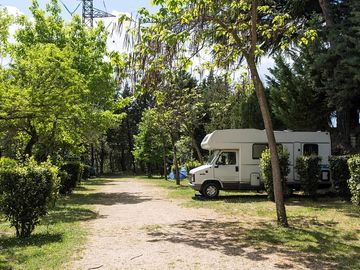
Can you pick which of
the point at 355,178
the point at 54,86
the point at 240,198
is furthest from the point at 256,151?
the point at 54,86

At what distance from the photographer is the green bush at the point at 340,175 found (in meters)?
15.3

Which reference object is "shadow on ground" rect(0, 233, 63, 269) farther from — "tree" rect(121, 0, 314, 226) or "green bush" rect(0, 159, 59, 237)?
"tree" rect(121, 0, 314, 226)

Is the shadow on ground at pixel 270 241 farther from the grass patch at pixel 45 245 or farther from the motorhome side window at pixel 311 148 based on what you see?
the motorhome side window at pixel 311 148

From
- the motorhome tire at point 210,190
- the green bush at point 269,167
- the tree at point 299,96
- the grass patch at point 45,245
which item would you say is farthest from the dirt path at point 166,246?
the tree at point 299,96

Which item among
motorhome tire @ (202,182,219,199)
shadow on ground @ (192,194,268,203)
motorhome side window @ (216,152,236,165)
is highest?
motorhome side window @ (216,152,236,165)

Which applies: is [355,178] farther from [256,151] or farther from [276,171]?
[256,151]

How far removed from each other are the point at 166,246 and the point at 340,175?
381 inches

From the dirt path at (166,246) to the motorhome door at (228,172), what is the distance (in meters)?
6.21

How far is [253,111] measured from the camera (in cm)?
2488

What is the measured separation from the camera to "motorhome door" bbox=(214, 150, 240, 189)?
1858cm

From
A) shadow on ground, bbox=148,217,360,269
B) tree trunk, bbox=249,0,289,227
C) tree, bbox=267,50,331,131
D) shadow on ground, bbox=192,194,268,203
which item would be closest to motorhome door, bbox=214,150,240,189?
shadow on ground, bbox=192,194,268,203

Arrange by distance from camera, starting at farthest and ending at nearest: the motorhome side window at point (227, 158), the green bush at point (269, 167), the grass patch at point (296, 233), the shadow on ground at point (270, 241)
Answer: the motorhome side window at point (227, 158)
the green bush at point (269, 167)
the grass patch at point (296, 233)
the shadow on ground at point (270, 241)

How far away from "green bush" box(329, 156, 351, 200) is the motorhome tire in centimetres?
495

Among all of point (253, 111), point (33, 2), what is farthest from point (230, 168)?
point (33, 2)
